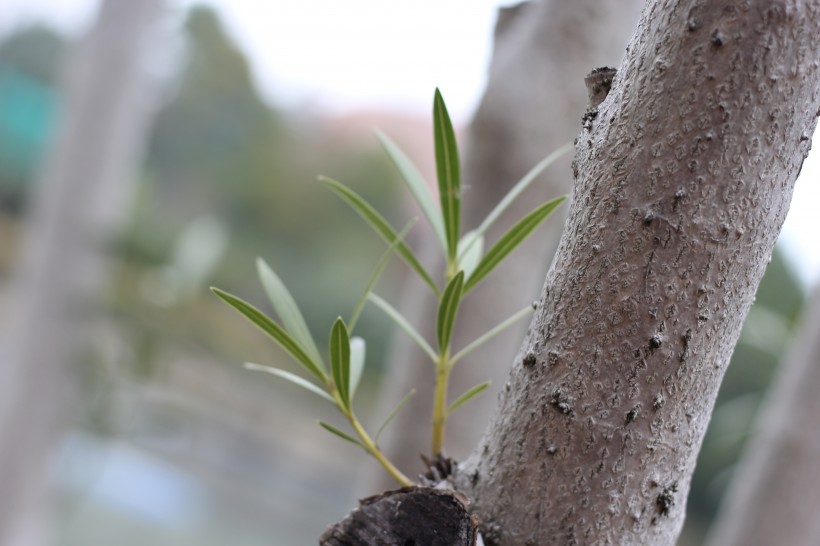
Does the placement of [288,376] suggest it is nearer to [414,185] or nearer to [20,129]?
[414,185]

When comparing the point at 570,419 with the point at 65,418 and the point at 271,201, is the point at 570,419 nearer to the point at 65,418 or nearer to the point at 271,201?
the point at 65,418

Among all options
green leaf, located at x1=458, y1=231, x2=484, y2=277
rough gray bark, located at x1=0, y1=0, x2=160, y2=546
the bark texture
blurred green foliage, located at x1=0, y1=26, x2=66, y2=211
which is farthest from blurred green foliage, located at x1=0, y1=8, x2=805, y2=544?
the bark texture

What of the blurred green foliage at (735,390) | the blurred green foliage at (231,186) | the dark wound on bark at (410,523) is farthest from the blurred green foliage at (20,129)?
the dark wound on bark at (410,523)

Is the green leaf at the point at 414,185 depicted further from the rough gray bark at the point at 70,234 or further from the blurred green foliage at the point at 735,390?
the blurred green foliage at the point at 735,390

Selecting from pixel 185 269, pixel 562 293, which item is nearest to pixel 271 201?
pixel 185 269

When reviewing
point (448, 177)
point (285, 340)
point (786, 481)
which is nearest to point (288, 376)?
point (285, 340)

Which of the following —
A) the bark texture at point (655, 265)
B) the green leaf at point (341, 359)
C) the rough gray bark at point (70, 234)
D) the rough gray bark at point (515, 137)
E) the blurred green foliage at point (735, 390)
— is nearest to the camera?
the bark texture at point (655, 265)
